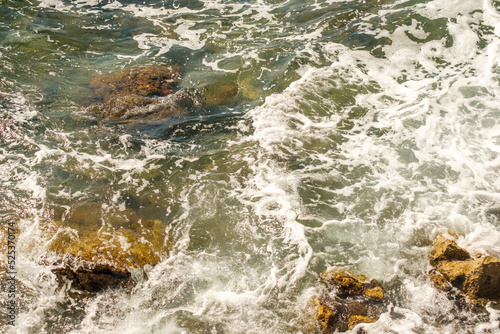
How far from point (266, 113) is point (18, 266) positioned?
6346 millimetres

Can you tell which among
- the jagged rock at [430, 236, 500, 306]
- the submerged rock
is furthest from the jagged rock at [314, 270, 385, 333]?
the submerged rock

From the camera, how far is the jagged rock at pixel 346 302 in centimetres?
500

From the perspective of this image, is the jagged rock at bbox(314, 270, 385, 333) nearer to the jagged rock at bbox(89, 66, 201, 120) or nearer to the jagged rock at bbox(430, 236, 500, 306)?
the jagged rock at bbox(430, 236, 500, 306)

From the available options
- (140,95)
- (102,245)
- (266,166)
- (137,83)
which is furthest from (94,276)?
(137,83)

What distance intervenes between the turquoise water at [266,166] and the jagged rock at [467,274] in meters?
0.24

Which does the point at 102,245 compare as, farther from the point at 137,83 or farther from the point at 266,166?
the point at 137,83

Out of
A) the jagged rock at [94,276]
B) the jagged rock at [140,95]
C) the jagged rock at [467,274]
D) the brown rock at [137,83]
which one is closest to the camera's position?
the jagged rock at [467,274]

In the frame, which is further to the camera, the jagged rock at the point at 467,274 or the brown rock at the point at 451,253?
the brown rock at the point at 451,253

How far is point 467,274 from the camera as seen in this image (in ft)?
17.2

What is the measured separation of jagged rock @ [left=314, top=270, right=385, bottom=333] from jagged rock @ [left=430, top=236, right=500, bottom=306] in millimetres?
1060

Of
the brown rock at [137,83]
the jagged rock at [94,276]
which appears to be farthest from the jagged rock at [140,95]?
the jagged rock at [94,276]

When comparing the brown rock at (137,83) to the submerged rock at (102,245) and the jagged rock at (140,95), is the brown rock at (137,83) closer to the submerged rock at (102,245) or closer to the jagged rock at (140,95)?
the jagged rock at (140,95)

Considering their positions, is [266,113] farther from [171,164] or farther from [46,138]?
[46,138]

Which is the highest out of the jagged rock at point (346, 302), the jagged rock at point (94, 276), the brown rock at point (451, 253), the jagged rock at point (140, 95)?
the jagged rock at point (140, 95)
